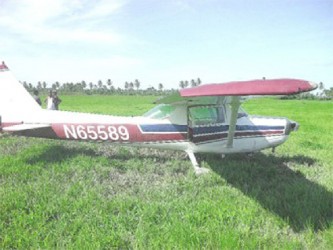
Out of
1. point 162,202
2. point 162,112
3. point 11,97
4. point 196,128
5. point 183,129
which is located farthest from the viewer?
point 11,97

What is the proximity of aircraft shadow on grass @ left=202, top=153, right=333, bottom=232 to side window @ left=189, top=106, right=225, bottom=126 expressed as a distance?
106 centimetres

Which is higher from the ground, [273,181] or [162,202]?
[162,202]

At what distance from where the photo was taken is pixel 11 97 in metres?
9.30

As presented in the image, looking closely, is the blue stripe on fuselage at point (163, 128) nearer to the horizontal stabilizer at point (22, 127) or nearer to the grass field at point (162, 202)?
the grass field at point (162, 202)

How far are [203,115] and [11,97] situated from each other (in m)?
5.31

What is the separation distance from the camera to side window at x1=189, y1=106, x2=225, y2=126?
8.34 metres

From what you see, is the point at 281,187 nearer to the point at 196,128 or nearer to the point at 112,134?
the point at 196,128

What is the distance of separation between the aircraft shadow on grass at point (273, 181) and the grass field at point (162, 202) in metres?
0.02

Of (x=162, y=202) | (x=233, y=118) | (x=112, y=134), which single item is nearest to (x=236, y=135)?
(x=233, y=118)

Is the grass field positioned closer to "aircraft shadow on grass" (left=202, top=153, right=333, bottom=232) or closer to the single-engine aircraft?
"aircraft shadow on grass" (left=202, top=153, right=333, bottom=232)

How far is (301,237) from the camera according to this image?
14.5 feet

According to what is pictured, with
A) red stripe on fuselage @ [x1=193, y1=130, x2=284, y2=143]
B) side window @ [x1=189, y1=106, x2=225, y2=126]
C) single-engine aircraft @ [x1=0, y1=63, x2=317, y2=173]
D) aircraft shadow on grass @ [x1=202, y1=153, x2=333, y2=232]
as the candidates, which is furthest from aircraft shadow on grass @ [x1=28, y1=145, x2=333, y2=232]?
side window @ [x1=189, y1=106, x2=225, y2=126]

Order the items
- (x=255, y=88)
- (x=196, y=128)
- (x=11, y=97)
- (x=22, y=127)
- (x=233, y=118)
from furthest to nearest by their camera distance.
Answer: (x=11, y=97), (x=22, y=127), (x=196, y=128), (x=233, y=118), (x=255, y=88)

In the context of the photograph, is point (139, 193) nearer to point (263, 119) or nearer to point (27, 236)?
point (27, 236)
